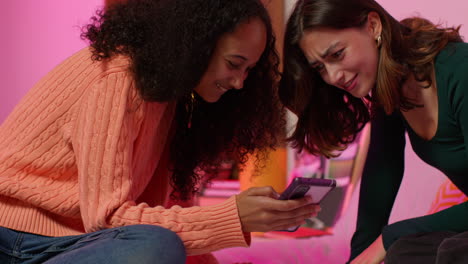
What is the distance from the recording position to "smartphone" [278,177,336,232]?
1001mm

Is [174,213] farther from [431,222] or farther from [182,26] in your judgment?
[431,222]

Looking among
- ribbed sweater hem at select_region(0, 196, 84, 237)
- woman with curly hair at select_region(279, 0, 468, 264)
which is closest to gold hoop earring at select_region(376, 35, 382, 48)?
woman with curly hair at select_region(279, 0, 468, 264)

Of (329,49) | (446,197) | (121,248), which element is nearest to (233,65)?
(329,49)

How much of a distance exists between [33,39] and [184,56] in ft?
5.72

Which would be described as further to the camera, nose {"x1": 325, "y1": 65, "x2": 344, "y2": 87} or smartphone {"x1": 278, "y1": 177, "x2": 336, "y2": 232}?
nose {"x1": 325, "y1": 65, "x2": 344, "y2": 87}

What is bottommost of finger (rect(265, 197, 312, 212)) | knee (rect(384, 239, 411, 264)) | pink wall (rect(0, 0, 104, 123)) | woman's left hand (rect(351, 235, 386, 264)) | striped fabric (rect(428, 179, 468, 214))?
striped fabric (rect(428, 179, 468, 214))

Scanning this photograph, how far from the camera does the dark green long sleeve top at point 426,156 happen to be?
122 centimetres

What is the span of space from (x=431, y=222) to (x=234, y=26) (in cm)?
63

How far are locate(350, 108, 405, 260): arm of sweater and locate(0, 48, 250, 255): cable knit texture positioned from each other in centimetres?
50

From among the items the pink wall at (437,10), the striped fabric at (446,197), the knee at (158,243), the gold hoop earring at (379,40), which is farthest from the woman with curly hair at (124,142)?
Result: the pink wall at (437,10)

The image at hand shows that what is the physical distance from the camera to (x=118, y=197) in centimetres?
103

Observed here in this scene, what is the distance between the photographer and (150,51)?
1125 mm

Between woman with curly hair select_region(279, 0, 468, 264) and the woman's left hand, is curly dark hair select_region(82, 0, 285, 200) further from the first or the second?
the woman's left hand

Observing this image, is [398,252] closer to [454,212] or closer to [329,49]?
[454,212]
